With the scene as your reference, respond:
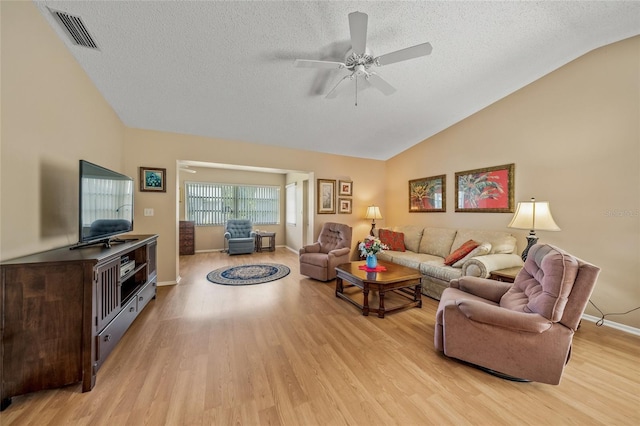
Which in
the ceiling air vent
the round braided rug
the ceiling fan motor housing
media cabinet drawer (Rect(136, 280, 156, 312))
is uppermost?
the ceiling air vent

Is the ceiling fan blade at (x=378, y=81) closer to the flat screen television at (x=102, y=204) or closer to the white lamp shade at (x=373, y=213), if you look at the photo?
the flat screen television at (x=102, y=204)

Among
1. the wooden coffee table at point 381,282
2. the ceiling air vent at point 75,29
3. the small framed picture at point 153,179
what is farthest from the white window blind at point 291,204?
the ceiling air vent at point 75,29

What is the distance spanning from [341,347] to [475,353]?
1.06 meters

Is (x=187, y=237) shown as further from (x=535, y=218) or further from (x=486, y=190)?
Answer: (x=535, y=218)

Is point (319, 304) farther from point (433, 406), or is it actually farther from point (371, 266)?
point (433, 406)

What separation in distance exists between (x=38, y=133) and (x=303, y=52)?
230 centimetres

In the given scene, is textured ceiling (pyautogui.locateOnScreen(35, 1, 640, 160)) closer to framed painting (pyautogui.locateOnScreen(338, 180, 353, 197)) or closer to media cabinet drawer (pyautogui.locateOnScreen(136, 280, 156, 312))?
framed painting (pyautogui.locateOnScreen(338, 180, 353, 197))

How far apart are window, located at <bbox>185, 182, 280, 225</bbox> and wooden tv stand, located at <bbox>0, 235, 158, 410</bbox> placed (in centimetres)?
538

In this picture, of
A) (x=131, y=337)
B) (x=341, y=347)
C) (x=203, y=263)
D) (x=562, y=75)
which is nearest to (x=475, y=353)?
(x=341, y=347)

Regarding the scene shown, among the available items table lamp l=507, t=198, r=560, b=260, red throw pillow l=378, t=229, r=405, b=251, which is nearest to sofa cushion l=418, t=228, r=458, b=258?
red throw pillow l=378, t=229, r=405, b=251

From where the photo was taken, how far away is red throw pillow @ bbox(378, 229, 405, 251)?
4457 millimetres

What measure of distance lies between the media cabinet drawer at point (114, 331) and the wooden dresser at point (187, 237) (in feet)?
13.6

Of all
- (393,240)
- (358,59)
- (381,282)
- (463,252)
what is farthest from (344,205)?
(358,59)

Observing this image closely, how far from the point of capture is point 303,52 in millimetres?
2361
